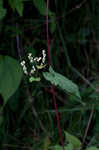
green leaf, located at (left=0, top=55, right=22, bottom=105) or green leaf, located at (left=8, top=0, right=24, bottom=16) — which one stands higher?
green leaf, located at (left=8, top=0, right=24, bottom=16)

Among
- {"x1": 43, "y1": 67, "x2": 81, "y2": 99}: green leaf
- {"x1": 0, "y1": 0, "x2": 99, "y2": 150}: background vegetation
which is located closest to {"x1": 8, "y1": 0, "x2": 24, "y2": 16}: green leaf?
{"x1": 0, "y1": 0, "x2": 99, "y2": 150}: background vegetation

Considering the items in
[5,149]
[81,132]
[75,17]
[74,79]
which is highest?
[75,17]

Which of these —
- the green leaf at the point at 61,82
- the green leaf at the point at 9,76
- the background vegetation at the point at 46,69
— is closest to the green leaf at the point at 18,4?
the background vegetation at the point at 46,69

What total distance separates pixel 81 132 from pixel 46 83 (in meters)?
0.30

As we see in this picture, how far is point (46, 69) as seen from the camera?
3.90ft

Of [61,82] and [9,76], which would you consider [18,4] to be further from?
[61,82]

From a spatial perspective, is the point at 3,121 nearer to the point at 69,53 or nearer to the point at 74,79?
the point at 74,79

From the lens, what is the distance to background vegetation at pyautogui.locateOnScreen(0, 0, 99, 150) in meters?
1.35

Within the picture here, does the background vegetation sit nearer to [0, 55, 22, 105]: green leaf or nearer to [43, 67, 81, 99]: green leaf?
[0, 55, 22, 105]: green leaf

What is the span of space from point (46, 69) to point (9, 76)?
5.8 inches

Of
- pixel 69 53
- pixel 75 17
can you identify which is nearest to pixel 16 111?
pixel 69 53

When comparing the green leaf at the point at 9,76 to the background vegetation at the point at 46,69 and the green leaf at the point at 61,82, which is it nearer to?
the background vegetation at the point at 46,69

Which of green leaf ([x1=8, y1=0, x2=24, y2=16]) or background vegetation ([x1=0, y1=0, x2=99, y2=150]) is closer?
green leaf ([x1=8, y1=0, x2=24, y2=16])

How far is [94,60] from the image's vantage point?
5.76ft
